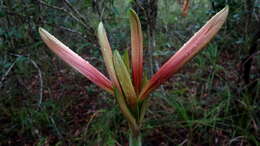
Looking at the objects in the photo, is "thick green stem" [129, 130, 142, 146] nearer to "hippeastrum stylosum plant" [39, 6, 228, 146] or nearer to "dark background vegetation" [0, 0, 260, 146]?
"hippeastrum stylosum plant" [39, 6, 228, 146]

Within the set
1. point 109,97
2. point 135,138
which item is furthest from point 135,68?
point 109,97

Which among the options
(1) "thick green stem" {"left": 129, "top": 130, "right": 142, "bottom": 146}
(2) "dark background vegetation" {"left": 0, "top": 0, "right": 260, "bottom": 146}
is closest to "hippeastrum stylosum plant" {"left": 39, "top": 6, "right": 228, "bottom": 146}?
(1) "thick green stem" {"left": 129, "top": 130, "right": 142, "bottom": 146}

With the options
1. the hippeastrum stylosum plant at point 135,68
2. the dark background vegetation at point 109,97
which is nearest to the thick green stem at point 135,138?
the hippeastrum stylosum plant at point 135,68

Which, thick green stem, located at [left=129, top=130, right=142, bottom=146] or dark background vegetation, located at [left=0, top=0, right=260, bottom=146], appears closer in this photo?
thick green stem, located at [left=129, top=130, right=142, bottom=146]

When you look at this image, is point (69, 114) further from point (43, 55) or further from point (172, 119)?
point (172, 119)

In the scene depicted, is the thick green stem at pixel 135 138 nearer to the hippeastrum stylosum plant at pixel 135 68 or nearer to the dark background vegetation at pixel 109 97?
the hippeastrum stylosum plant at pixel 135 68

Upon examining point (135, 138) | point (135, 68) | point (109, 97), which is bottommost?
point (109, 97)

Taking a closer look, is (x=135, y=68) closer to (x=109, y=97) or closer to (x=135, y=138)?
(x=135, y=138)
